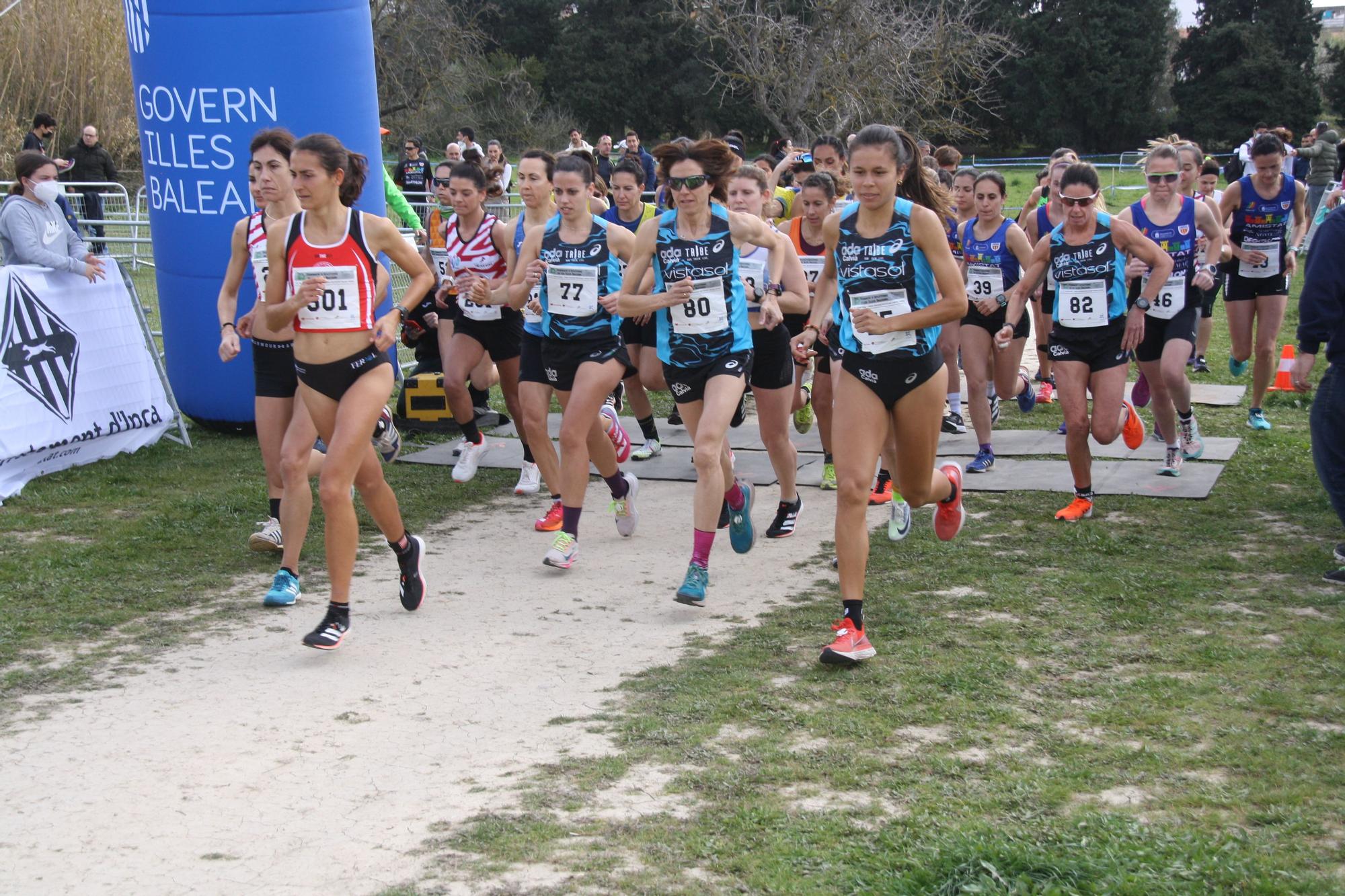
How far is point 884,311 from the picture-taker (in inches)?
211

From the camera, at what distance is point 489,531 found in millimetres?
7656

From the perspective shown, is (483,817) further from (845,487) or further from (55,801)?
(845,487)

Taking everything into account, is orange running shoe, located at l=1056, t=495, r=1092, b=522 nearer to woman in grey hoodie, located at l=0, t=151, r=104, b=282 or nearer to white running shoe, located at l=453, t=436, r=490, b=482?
white running shoe, located at l=453, t=436, r=490, b=482

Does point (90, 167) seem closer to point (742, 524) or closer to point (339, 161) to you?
point (339, 161)

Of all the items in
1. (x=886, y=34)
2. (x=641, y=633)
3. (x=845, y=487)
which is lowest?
(x=641, y=633)

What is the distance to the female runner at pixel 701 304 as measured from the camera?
20.0 ft

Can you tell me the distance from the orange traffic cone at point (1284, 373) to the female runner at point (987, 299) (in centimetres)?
363

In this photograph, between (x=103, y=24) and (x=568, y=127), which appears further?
(x=568, y=127)

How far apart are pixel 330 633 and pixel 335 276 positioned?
4.94ft

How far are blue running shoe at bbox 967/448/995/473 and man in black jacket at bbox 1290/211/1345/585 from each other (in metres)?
2.53

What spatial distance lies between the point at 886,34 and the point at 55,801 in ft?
84.6

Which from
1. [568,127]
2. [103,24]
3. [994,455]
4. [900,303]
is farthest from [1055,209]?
[568,127]

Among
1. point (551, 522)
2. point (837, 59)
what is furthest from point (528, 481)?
point (837, 59)

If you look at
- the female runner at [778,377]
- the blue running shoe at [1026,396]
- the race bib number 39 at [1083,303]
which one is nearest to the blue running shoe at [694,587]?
the female runner at [778,377]
